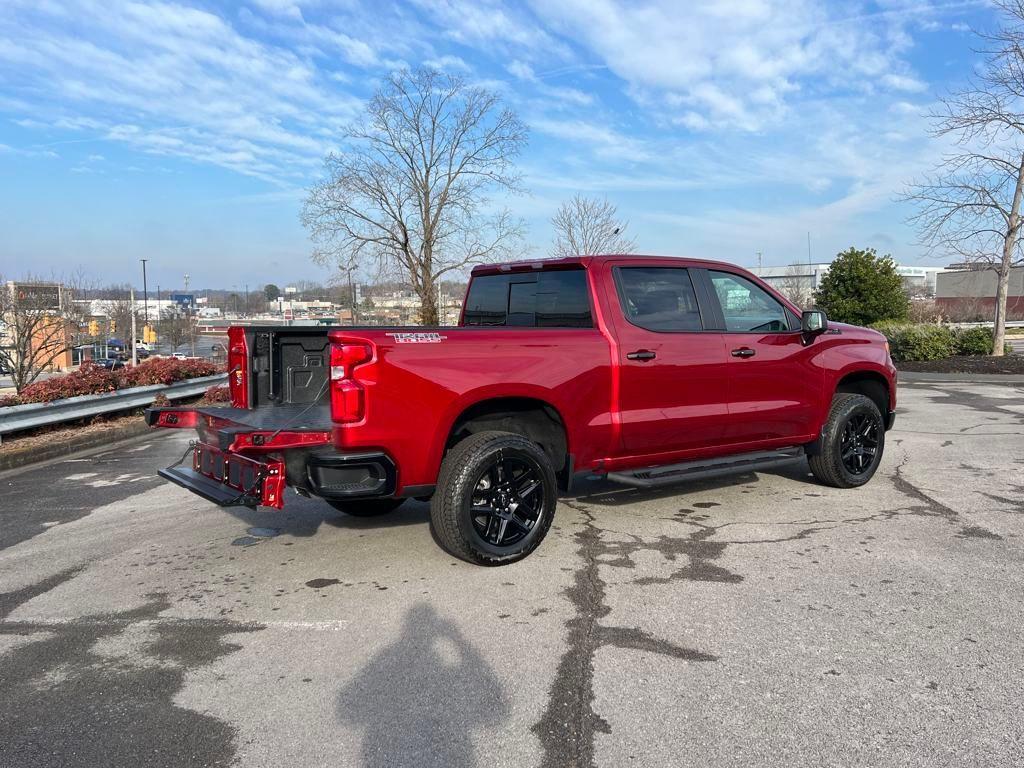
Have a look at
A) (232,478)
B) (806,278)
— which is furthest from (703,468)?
(806,278)

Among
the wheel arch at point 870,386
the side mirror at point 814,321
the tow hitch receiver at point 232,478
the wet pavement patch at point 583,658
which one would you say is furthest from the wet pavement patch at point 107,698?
the wheel arch at point 870,386

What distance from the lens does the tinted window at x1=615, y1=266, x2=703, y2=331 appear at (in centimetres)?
555

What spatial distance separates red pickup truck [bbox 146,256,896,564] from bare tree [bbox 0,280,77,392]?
1289 cm

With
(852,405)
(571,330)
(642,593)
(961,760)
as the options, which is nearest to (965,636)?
(961,760)

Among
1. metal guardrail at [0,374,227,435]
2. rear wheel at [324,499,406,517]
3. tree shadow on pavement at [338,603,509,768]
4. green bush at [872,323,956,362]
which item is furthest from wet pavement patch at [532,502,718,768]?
green bush at [872,323,956,362]

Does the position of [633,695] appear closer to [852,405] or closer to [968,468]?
[852,405]

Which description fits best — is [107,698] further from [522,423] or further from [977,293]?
[977,293]

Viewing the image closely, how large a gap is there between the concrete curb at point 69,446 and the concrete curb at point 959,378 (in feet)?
50.5

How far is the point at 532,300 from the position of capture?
19.6 feet

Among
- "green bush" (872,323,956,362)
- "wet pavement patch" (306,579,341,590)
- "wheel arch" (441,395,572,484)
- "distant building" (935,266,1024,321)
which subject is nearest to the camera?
"wet pavement patch" (306,579,341,590)

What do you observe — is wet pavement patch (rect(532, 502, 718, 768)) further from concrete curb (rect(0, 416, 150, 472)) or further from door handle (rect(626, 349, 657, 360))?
concrete curb (rect(0, 416, 150, 472))

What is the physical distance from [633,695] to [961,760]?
1.17m

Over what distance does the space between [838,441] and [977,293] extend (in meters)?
70.2

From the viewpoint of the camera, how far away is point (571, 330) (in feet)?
16.9
